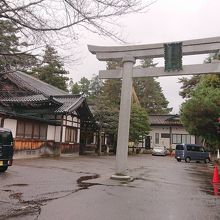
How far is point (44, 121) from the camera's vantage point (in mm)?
26438

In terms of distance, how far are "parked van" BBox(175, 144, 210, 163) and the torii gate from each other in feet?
72.3

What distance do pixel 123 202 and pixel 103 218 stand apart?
1911 millimetres

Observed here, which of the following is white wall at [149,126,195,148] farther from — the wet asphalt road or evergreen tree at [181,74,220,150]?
the wet asphalt road

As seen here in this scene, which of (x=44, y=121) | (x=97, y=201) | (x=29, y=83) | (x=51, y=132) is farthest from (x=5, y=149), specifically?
(x=29, y=83)

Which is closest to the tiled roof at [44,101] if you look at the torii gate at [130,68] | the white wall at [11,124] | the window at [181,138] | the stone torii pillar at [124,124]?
the white wall at [11,124]

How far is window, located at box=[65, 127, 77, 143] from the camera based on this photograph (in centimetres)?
3023

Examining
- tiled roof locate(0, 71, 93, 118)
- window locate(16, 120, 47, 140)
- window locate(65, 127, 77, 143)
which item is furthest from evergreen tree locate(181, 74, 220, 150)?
window locate(16, 120, 47, 140)

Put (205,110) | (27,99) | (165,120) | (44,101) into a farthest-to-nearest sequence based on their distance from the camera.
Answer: (165,120) < (27,99) < (44,101) < (205,110)

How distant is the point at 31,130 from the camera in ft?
82.8

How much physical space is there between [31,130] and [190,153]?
17781 millimetres

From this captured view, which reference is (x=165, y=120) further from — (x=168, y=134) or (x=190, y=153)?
(x=190, y=153)

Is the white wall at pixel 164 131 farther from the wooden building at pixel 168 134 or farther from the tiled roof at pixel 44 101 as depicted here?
the tiled roof at pixel 44 101

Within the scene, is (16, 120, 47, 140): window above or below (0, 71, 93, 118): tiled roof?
below

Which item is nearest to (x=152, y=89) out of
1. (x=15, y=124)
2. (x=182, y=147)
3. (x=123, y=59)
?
(x=182, y=147)
